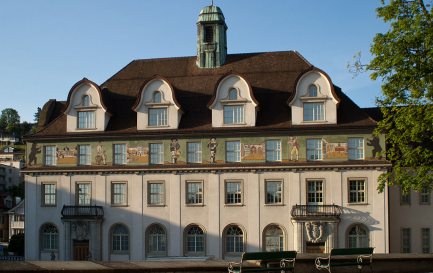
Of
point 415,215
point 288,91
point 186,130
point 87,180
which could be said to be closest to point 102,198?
point 87,180

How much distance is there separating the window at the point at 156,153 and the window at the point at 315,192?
9845 millimetres

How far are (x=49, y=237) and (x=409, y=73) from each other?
27813 mm

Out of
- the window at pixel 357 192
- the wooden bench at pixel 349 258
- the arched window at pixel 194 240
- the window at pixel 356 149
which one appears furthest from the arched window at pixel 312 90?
the wooden bench at pixel 349 258

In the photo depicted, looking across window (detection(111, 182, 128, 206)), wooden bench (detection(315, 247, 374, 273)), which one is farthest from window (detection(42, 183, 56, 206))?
wooden bench (detection(315, 247, 374, 273))

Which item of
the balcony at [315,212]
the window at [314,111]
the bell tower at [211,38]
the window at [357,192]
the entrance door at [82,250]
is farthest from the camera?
the bell tower at [211,38]

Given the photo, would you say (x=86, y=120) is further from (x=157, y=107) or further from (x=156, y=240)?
(x=156, y=240)

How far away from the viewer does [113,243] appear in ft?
142

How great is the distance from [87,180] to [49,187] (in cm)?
287

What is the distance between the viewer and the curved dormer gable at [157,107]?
4334cm

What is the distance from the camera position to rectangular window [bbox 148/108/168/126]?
1715 inches

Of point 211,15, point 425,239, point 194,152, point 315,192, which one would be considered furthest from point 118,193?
point 425,239

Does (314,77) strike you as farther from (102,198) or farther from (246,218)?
(102,198)

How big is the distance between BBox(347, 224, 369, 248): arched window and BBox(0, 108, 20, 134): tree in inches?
6577

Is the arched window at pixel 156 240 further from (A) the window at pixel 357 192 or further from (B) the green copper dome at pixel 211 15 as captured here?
(B) the green copper dome at pixel 211 15
